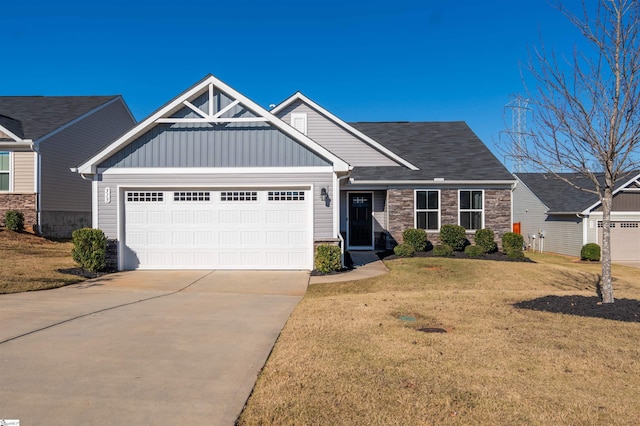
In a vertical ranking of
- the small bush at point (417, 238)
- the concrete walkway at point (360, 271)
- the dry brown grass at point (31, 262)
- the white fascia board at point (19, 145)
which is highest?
the white fascia board at point (19, 145)

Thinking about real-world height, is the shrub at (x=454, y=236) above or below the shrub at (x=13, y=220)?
below

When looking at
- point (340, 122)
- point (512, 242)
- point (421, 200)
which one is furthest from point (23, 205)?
point (512, 242)

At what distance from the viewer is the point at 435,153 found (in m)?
21.4

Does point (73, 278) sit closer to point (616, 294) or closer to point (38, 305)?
point (38, 305)

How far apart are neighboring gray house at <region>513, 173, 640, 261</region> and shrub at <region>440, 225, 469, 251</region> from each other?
6679 millimetres

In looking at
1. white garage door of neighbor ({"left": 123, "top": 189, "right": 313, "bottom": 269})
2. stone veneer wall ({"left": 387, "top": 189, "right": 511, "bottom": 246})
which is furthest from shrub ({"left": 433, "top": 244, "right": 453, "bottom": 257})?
white garage door of neighbor ({"left": 123, "top": 189, "right": 313, "bottom": 269})

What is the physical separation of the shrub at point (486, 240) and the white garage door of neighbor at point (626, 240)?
7544mm

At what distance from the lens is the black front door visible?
64.1ft

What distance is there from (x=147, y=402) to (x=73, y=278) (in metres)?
8.89

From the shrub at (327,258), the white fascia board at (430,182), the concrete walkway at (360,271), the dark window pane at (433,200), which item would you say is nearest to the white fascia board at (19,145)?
the white fascia board at (430,182)

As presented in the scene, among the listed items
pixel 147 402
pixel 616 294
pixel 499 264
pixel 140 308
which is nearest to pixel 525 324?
pixel 616 294

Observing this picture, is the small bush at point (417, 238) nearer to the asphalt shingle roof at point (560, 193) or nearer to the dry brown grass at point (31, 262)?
the asphalt shingle roof at point (560, 193)

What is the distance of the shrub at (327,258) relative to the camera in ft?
42.0

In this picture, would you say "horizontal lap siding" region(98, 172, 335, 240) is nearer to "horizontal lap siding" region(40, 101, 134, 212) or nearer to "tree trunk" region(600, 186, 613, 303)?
"tree trunk" region(600, 186, 613, 303)
